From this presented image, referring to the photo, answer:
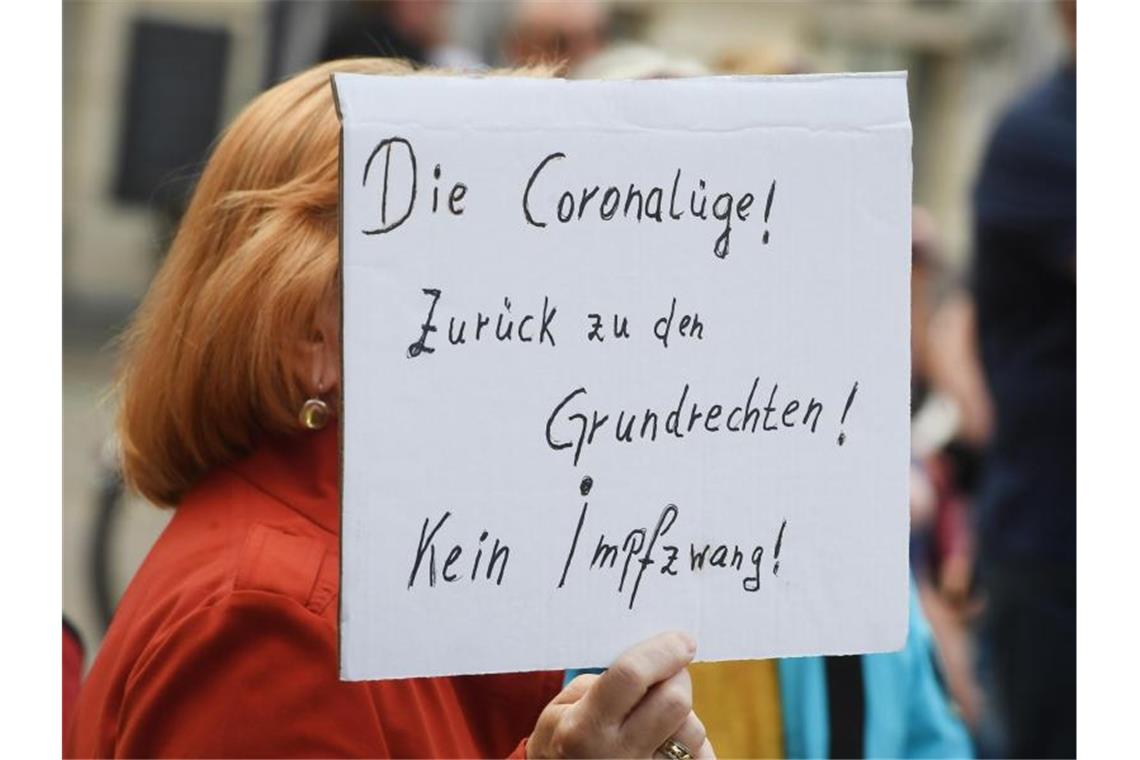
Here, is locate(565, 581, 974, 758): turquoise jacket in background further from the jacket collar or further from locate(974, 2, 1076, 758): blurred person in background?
locate(974, 2, 1076, 758): blurred person in background

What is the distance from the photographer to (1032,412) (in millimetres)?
3264

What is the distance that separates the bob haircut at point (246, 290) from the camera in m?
1.65

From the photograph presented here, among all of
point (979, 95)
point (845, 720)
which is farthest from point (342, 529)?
point (979, 95)

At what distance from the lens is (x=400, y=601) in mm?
1447

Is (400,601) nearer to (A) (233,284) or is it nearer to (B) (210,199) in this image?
(A) (233,284)

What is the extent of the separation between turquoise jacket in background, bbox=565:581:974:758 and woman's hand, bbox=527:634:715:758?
45 centimetres

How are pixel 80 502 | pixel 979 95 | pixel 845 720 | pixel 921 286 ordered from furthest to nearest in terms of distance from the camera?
pixel 979 95 < pixel 80 502 < pixel 921 286 < pixel 845 720

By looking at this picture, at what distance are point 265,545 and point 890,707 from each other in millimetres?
845

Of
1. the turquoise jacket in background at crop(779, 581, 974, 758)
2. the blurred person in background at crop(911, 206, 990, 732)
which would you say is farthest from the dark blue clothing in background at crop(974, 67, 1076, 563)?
the turquoise jacket in background at crop(779, 581, 974, 758)

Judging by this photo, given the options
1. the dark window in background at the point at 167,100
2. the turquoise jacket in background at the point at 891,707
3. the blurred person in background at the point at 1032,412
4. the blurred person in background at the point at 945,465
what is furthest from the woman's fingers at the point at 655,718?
the dark window in background at the point at 167,100

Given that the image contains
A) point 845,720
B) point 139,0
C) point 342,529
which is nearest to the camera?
point 342,529

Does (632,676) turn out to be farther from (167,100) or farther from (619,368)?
(167,100)

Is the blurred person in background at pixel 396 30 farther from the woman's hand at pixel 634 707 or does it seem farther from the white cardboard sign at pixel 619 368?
the woman's hand at pixel 634 707

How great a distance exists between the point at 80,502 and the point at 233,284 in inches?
193
